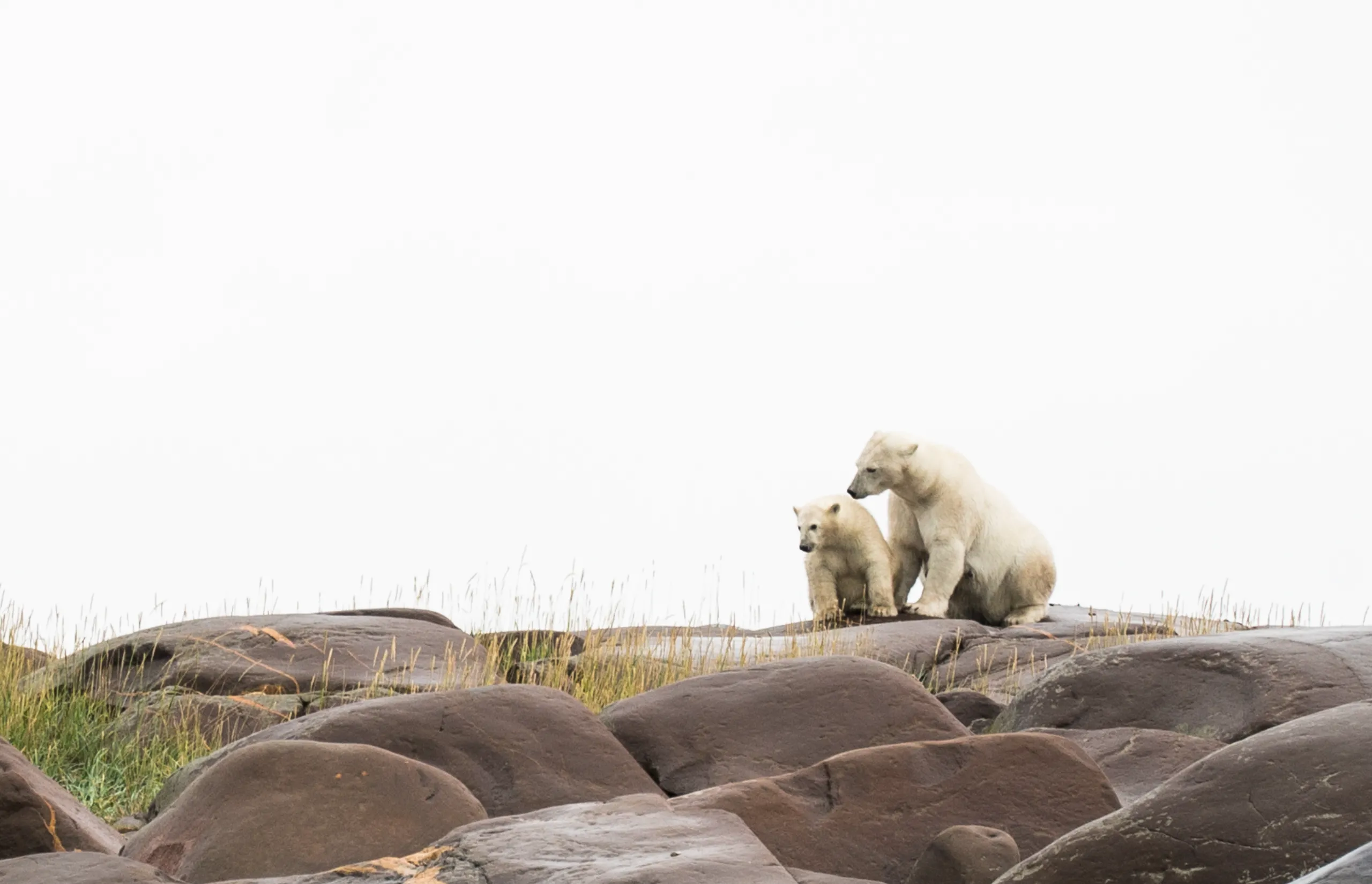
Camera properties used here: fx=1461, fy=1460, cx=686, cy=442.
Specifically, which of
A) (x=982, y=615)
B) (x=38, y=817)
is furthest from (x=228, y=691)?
(x=982, y=615)

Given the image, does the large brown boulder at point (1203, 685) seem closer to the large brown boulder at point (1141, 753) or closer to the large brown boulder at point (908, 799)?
the large brown boulder at point (1141, 753)

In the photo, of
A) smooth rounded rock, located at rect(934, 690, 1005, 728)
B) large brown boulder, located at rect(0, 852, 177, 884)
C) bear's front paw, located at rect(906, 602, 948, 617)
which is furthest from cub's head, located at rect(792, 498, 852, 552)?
large brown boulder, located at rect(0, 852, 177, 884)

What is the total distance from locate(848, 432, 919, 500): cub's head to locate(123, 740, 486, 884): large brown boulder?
8298 mm

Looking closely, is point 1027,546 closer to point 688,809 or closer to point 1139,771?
point 1139,771

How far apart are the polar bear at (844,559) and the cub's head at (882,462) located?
0.18 metres

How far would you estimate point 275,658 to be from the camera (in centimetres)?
1085

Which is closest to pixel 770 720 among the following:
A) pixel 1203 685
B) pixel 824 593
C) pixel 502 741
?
pixel 502 741

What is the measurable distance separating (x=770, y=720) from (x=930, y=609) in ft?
22.4

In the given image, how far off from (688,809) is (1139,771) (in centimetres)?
323

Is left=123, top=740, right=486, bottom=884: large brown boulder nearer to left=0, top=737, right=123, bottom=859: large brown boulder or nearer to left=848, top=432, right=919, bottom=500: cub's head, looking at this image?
left=0, top=737, right=123, bottom=859: large brown boulder

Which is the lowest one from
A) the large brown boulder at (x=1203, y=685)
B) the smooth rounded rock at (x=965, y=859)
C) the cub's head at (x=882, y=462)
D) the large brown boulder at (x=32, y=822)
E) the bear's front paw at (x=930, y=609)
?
the large brown boulder at (x=32, y=822)

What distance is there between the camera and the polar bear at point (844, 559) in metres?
13.5

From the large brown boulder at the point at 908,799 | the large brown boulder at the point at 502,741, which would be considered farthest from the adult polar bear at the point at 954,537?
the large brown boulder at the point at 908,799

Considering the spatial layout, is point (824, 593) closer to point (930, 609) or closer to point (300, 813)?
point (930, 609)
